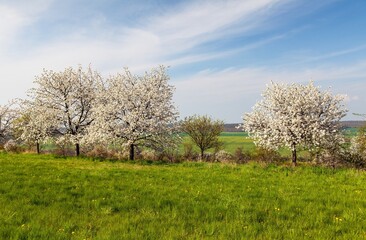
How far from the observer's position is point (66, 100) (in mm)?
38188

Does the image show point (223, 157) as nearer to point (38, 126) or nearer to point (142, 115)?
point (142, 115)

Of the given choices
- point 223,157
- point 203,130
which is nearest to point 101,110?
point 223,157

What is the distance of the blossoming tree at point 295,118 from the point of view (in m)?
31.4

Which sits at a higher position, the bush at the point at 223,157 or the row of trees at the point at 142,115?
the row of trees at the point at 142,115

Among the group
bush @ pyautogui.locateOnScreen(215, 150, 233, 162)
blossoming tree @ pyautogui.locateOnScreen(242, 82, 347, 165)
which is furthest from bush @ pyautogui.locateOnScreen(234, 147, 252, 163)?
blossoming tree @ pyautogui.locateOnScreen(242, 82, 347, 165)

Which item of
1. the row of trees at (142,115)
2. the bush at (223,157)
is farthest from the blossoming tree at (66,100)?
the bush at (223,157)

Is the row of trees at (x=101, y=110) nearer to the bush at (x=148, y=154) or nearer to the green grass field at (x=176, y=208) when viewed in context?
the bush at (x=148, y=154)

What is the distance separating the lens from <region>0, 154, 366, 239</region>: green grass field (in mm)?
8609

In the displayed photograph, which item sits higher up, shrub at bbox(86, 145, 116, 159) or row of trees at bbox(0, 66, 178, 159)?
row of trees at bbox(0, 66, 178, 159)

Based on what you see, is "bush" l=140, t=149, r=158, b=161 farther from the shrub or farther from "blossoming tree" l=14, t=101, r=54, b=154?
"blossoming tree" l=14, t=101, r=54, b=154

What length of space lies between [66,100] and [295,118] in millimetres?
26086

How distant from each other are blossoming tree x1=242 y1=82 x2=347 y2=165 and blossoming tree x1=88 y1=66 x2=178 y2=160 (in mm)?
9062

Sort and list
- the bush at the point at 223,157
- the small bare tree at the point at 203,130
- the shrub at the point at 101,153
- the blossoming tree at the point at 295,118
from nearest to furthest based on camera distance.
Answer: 1. the blossoming tree at the point at 295,118
2. the shrub at the point at 101,153
3. the bush at the point at 223,157
4. the small bare tree at the point at 203,130

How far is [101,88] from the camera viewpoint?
38469 millimetres
